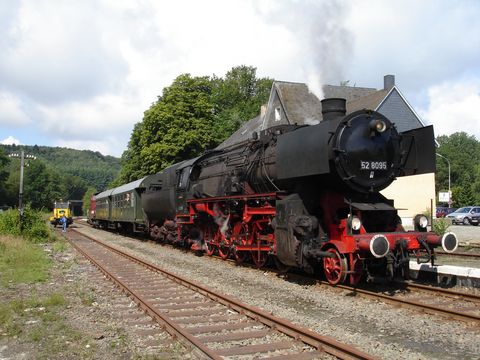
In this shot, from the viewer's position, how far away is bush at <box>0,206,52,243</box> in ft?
68.0

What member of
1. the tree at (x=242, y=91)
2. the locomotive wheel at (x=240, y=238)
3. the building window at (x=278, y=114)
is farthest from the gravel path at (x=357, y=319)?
the tree at (x=242, y=91)

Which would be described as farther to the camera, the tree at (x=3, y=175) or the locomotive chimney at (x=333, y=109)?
the tree at (x=3, y=175)

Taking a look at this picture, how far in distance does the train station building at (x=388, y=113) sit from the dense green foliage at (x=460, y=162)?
44.4 meters

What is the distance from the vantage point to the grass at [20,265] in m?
10.9

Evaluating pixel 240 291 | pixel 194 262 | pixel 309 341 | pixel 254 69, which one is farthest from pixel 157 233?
pixel 254 69

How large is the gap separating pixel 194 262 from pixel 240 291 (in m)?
4.90

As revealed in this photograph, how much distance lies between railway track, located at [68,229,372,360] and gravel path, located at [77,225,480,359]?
51 cm

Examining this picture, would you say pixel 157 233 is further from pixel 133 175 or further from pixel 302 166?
pixel 133 175

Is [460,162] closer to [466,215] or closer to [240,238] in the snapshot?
[466,215]

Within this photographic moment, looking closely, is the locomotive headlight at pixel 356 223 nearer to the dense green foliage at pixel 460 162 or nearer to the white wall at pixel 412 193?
the white wall at pixel 412 193

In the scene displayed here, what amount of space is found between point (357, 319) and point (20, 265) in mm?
10030

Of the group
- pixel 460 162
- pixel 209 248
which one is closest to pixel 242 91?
pixel 209 248

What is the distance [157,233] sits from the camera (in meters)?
19.7

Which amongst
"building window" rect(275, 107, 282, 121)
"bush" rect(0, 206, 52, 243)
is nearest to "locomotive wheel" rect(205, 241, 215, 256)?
"bush" rect(0, 206, 52, 243)
